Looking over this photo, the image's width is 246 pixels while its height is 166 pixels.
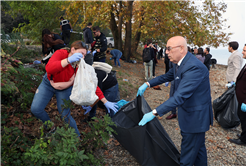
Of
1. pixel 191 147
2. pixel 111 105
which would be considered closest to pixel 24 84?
pixel 111 105

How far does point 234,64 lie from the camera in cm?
453

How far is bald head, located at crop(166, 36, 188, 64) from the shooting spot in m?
2.11

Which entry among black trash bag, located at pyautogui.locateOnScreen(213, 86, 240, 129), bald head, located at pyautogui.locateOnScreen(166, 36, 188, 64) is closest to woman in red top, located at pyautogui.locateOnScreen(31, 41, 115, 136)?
bald head, located at pyautogui.locateOnScreen(166, 36, 188, 64)

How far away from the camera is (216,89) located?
341 inches

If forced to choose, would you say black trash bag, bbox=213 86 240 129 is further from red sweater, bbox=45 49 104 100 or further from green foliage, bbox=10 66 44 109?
green foliage, bbox=10 66 44 109

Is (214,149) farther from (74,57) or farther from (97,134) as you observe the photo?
(74,57)

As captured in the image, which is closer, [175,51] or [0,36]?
[175,51]

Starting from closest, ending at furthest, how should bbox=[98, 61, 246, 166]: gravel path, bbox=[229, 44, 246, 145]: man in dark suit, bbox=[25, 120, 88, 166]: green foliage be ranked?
1. bbox=[25, 120, 88, 166]: green foliage
2. bbox=[98, 61, 246, 166]: gravel path
3. bbox=[229, 44, 246, 145]: man in dark suit

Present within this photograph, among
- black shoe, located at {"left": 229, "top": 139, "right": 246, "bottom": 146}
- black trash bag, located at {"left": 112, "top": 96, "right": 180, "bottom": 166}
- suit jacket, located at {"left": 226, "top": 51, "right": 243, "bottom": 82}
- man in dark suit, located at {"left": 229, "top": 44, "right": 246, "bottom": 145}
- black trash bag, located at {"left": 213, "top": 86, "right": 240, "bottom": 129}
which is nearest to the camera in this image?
black trash bag, located at {"left": 112, "top": 96, "right": 180, "bottom": 166}

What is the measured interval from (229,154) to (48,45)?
171 inches

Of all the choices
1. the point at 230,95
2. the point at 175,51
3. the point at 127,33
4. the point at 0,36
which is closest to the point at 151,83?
the point at 175,51

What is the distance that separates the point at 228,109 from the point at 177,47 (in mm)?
3019

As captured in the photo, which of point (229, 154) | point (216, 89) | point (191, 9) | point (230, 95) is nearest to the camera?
point (229, 154)

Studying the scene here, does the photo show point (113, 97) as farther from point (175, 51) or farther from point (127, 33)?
point (127, 33)
